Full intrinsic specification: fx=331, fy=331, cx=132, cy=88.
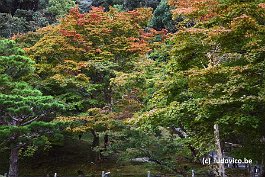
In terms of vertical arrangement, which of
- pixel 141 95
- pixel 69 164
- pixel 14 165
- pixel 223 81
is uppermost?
pixel 141 95

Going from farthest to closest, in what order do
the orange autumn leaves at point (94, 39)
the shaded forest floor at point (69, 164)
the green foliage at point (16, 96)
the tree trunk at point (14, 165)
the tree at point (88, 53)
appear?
the shaded forest floor at point (69, 164)
the orange autumn leaves at point (94, 39)
the tree at point (88, 53)
the tree trunk at point (14, 165)
the green foliage at point (16, 96)

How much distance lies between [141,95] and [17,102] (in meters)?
5.43

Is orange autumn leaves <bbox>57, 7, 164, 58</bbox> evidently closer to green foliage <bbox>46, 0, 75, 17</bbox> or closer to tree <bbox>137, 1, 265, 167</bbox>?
tree <bbox>137, 1, 265, 167</bbox>

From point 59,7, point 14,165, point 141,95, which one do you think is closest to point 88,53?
point 141,95

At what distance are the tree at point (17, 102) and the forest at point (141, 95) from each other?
A: 41 mm

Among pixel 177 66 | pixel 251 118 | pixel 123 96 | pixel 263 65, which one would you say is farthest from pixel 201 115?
pixel 123 96

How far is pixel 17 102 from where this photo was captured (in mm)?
11484

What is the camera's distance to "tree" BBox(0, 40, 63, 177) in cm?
1177

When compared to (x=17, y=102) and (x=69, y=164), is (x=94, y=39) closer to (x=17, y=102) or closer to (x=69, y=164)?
(x=17, y=102)

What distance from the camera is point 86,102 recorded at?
52.7 feet

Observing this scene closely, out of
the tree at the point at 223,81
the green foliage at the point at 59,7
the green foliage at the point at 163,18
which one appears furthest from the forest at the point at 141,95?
the green foliage at the point at 163,18

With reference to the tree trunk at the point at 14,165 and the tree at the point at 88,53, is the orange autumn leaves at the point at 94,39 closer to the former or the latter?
the tree at the point at 88,53

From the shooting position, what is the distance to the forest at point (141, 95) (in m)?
6.95

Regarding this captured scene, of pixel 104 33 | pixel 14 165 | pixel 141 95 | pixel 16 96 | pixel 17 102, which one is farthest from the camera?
pixel 104 33
